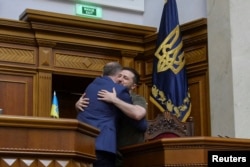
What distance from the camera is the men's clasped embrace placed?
3766 mm

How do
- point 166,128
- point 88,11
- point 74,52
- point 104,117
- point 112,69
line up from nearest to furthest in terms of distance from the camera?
point 104,117 < point 112,69 < point 166,128 < point 74,52 < point 88,11

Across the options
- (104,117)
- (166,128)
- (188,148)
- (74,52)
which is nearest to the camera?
(188,148)

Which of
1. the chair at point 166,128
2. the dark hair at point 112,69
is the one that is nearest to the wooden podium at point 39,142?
the dark hair at point 112,69

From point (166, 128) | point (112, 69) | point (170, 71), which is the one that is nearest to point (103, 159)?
point (112, 69)

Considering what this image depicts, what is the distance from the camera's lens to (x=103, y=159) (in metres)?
3.75

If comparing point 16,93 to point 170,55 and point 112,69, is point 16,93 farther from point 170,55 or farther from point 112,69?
point 112,69

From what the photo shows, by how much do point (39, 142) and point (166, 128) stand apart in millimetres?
2205

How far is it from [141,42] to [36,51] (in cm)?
122

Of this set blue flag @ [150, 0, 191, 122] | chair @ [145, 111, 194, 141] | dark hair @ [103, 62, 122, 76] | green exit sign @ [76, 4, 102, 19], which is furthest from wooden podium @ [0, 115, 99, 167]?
green exit sign @ [76, 4, 102, 19]

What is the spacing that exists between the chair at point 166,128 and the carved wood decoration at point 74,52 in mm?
747

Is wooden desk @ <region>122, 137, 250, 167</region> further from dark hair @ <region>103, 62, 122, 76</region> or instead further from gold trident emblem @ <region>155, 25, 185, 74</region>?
gold trident emblem @ <region>155, 25, 185, 74</region>

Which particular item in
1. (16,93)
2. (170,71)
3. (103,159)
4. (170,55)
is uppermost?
(170,55)

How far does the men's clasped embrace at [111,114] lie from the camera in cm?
377

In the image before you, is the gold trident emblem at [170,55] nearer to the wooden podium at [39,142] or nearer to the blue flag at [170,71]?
the blue flag at [170,71]
